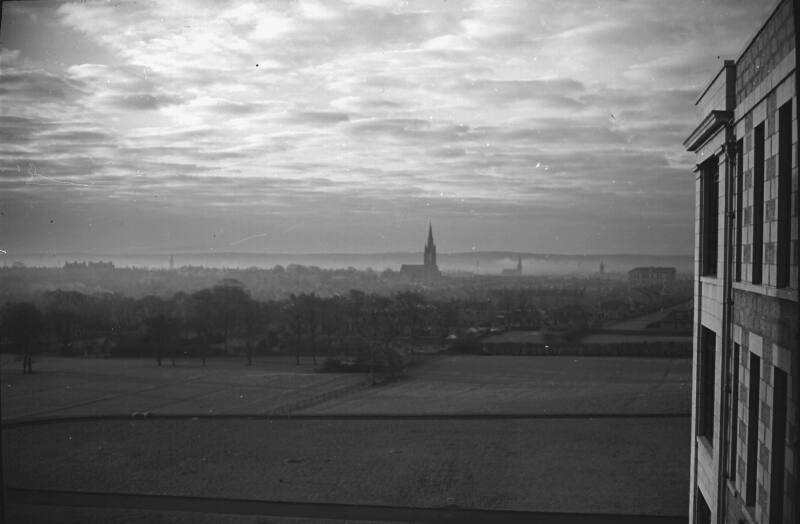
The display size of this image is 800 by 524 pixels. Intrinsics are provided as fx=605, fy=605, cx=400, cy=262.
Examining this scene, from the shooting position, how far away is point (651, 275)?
1290 centimetres

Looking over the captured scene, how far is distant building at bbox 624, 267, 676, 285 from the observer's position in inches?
445

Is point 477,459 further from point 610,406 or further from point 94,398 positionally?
point 94,398

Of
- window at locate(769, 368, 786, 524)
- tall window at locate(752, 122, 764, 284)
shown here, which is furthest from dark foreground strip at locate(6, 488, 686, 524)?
tall window at locate(752, 122, 764, 284)

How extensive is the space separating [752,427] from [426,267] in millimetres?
19892

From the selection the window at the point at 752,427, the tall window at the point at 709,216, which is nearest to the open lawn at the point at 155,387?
the tall window at the point at 709,216

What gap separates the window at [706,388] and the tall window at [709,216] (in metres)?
0.55

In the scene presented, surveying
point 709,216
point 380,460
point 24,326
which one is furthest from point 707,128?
point 24,326

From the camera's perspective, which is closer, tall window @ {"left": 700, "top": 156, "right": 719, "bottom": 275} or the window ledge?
the window ledge

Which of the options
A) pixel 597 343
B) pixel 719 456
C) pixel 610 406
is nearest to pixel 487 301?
pixel 597 343

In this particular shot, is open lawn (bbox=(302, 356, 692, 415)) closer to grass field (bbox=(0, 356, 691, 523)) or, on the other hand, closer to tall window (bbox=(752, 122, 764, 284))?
grass field (bbox=(0, 356, 691, 523))

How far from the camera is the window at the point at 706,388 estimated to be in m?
4.58

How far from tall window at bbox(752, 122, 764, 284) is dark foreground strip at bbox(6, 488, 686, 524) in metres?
3.57

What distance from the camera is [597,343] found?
1524 centimetres

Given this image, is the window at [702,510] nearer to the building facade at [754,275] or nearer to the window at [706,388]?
the building facade at [754,275]
